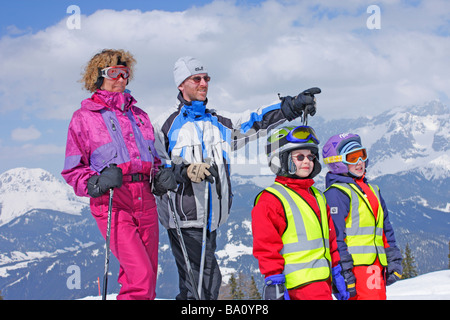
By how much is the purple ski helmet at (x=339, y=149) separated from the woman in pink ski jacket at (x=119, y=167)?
230cm

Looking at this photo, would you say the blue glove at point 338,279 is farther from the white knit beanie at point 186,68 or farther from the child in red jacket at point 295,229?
the white knit beanie at point 186,68

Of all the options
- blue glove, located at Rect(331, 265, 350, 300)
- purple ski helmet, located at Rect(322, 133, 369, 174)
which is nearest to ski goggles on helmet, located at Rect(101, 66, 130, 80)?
purple ski helmet, located at Rect(322, 133, 369, 174)

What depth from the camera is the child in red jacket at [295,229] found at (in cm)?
425

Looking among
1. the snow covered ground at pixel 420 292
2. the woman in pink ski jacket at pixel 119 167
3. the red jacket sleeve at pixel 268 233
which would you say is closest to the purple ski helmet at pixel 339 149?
the red jacket sleeve at pixel 268 233

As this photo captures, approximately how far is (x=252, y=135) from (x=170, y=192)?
1.30 metres

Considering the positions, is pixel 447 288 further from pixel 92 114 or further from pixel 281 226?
pixel 92 114

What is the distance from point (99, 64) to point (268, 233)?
2.80 metres

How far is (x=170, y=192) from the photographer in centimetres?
556

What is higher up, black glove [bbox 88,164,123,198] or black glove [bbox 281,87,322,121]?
black glove [bbox 281,87,322,121]

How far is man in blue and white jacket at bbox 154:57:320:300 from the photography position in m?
5.41

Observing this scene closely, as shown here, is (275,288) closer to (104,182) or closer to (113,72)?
(104,182)

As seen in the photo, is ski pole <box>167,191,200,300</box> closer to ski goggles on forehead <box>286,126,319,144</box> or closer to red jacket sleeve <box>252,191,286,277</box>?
red jacket sleeve <box>252,191,286,277</box>

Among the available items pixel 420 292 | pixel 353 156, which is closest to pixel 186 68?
pixel 353 156
